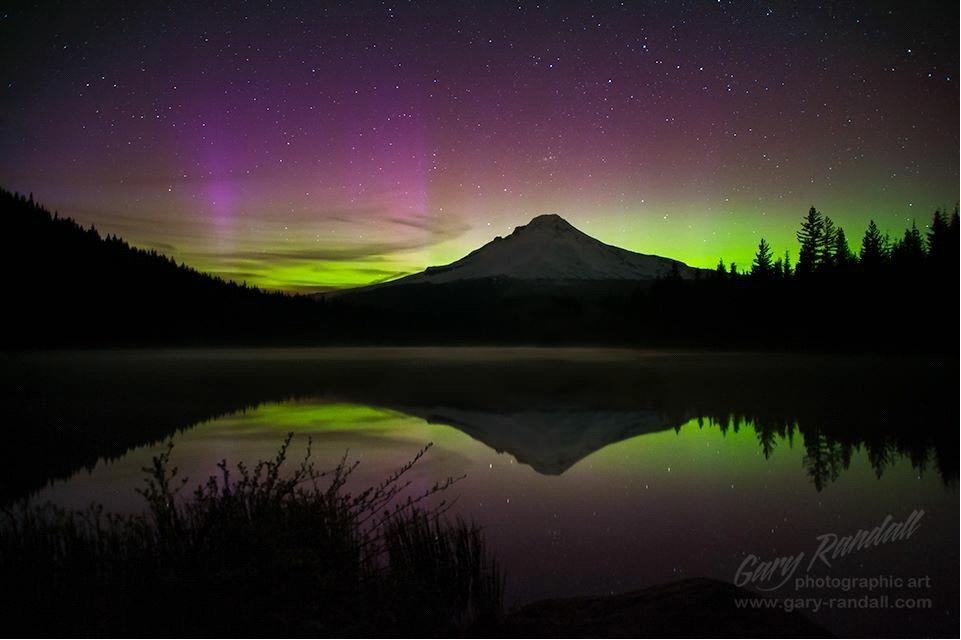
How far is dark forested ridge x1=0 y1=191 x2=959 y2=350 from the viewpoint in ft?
231

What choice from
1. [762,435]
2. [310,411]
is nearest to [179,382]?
[310,411]

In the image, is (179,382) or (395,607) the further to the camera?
(179,382)

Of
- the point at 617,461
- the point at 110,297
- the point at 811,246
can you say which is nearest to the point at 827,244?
the point at 811,246

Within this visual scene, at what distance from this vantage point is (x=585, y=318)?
200 metres

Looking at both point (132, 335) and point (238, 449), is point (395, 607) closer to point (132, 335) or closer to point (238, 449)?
point (238, 449)

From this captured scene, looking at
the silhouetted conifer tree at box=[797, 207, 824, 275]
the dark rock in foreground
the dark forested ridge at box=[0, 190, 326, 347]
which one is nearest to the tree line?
the silhouetted conifer tree at box=[797, 207, 824, 275]

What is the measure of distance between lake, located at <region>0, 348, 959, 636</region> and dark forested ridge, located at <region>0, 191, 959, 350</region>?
3278cm

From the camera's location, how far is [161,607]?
6.39 metres

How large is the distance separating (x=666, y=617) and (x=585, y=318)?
19527 cm

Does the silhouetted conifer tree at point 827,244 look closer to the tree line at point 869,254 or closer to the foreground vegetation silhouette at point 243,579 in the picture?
the tree line at point 869,254

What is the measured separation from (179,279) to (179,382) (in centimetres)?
13613

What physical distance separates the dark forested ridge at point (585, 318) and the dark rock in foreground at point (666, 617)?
58364mm

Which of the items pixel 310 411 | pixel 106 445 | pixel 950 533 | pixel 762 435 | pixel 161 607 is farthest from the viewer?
pixel 310 411

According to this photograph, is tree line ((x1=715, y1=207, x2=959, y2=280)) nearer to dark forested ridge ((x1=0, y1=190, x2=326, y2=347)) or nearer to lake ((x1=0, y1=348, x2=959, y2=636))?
lake ((x1=0, y1=348, x2=959, y2=636))
